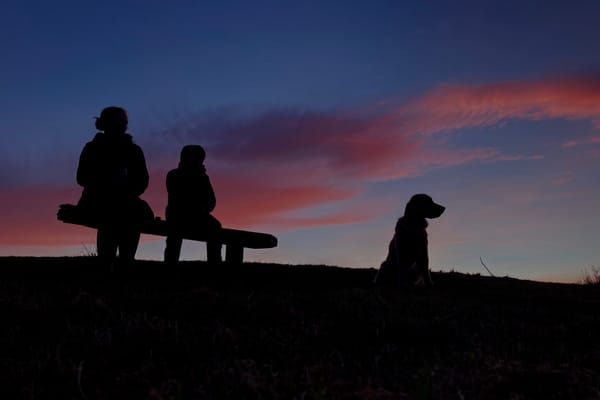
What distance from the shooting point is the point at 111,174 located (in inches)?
289

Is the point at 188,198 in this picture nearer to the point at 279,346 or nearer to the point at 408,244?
the point at 408,244

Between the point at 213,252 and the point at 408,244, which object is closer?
the point at 213,252

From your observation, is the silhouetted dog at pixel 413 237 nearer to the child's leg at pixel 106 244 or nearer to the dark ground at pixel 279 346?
the dark ground at pixel 279 346

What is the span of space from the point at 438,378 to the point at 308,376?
82cm

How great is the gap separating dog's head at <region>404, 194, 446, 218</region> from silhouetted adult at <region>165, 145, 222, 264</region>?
3037mm

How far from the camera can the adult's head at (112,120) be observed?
24.1 ft

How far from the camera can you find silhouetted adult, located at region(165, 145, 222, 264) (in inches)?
322

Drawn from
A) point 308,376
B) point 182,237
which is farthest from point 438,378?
point 182,237

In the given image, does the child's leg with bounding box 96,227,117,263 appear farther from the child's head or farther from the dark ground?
the child's head

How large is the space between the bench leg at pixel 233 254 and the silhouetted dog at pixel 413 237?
7.47 feet

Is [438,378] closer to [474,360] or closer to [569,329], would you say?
[474,360]

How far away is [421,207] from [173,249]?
147 inches

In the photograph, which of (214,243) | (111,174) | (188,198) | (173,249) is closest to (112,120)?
(111,174)

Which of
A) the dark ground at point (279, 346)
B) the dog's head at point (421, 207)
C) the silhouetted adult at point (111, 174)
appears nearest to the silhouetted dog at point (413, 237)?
the dog's head at point (421, 207)
